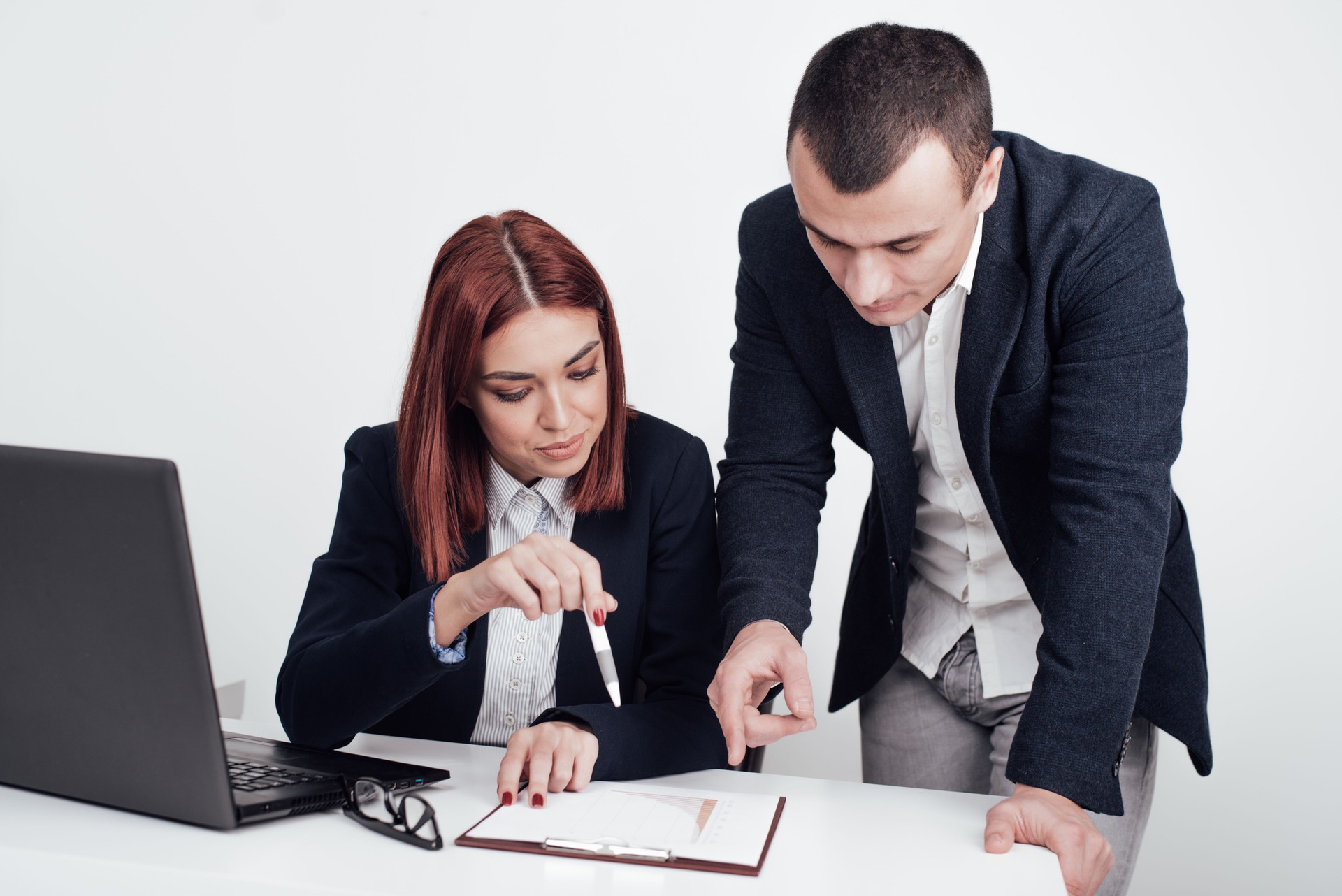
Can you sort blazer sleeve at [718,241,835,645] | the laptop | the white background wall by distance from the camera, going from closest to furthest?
the laptop → blazer sleeve at [718,241,835,645] → the white background wall

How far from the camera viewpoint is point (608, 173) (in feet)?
8.14

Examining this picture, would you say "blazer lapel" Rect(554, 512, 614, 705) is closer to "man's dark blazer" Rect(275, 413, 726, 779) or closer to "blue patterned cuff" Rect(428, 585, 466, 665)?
"man's dark blazer" Rect(275, 413, 726, 779)

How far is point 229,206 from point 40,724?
6.56 ft

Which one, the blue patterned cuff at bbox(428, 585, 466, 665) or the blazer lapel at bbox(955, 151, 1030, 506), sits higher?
the blazer lapel at bbox(955, 151, 1030, 506)

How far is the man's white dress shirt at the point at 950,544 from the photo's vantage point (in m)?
1.43

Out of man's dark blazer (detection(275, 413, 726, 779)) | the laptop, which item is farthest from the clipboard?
man's dark blazer (detection(275, 413, 726, 779))

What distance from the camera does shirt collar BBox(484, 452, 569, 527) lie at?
156 cm

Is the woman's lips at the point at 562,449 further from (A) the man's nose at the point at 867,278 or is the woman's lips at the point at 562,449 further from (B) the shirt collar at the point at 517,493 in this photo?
(A) the man's nose at the point at 867,278

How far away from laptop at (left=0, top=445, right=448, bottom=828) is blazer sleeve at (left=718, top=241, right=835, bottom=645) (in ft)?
2.07

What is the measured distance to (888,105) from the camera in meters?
1.13

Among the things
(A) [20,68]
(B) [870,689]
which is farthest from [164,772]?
(A) [20,68]

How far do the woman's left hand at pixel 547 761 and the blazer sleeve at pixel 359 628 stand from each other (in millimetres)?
128

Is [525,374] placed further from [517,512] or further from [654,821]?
[654,821]

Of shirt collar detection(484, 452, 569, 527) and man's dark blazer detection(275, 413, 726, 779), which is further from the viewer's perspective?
shirt collar detection(484, 452, 569, 527)
